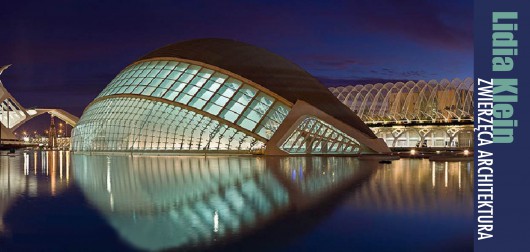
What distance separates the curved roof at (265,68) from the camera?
161 feet

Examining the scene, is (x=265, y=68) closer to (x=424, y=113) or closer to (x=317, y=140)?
(x=317, y=140)

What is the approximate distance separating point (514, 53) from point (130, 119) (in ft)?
146

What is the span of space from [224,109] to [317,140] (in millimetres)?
7486

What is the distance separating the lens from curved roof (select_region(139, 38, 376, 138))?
49.0m

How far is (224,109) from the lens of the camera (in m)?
48.0

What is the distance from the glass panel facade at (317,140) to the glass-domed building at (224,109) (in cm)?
8

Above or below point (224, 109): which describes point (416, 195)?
below

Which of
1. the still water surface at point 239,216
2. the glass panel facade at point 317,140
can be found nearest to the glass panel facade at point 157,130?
the glass panel facade at point 317,140

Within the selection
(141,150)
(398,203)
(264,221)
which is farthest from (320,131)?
(264,221)

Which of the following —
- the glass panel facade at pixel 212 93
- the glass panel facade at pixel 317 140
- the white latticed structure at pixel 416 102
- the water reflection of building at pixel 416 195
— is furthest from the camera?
the white latticed structure at pixel 416 102

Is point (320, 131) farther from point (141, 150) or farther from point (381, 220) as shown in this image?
point (381, 220)

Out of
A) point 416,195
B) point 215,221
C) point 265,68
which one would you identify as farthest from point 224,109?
point 215,221

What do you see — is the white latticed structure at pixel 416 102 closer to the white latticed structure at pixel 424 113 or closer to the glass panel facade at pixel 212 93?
the white latticed structure at pixel 424 113

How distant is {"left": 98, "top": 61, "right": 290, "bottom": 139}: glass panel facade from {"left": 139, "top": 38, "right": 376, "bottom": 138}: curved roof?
0.94 metres
